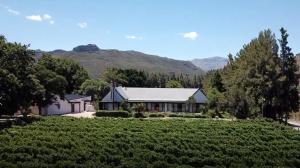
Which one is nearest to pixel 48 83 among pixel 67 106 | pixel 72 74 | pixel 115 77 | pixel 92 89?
pixel 67 106

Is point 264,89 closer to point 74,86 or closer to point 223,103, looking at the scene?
point 223,103

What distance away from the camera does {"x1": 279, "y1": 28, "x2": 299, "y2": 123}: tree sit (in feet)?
238

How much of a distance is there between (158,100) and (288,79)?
87.4ft

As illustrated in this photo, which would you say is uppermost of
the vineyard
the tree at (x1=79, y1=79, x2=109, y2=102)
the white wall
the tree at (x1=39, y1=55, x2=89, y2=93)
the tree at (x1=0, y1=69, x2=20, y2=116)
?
the tree at (x1=39, y1=55, x2=89, y2=93)

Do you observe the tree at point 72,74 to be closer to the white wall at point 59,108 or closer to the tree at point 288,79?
the white wall at point 59,108

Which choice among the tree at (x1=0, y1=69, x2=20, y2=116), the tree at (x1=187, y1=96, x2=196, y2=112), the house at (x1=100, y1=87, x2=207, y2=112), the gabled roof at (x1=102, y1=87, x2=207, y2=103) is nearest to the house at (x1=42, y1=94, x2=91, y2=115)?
the house at (x1=100, y1=87, x2=207, y2=112)

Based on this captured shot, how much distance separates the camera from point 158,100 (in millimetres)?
93125

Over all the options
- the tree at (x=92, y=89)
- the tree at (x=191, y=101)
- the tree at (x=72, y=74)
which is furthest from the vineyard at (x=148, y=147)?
the tree at (x=92, y=89)

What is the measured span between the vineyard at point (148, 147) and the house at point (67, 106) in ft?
106

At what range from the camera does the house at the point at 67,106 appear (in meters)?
81.5

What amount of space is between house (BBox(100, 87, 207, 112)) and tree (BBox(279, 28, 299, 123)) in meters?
21.4

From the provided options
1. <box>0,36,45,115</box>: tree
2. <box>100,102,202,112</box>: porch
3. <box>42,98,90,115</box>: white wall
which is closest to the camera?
<box>0,36,45,115</box>: tree

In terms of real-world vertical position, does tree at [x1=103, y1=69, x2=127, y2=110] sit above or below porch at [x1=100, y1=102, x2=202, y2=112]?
above

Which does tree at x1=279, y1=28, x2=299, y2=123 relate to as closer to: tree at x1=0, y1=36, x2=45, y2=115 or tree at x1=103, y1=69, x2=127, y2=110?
tree at x1=0, y1=36, x2=45, y2=115
